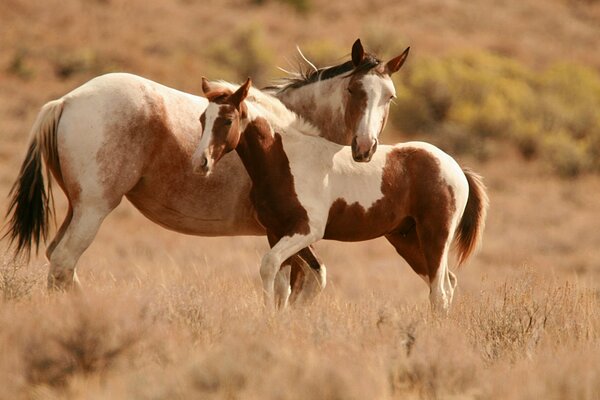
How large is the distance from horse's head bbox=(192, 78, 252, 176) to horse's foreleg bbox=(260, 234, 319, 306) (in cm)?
67

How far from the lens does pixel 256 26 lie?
29.6 m

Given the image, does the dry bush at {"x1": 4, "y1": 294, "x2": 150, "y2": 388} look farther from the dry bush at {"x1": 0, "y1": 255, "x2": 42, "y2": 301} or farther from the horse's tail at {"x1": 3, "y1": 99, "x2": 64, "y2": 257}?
the horse's tail at {"x1": 3, "y1": 99, "x2": 64, "y2": 257}

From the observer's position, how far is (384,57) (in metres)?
24.5

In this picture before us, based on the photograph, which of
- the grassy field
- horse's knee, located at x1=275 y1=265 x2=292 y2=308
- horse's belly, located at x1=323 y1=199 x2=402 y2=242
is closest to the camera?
the grassy field

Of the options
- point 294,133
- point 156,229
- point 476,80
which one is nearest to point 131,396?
point 294,133

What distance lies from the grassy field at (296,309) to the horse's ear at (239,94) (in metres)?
1.20

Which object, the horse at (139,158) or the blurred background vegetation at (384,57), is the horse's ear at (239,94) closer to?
the horse at (139,158)

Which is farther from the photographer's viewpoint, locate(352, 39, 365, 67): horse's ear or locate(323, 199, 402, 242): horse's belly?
locate(352, 39, 365, 67): horse's ear

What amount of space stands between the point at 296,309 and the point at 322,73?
1.92m

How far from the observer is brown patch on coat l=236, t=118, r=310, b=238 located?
6.33 m

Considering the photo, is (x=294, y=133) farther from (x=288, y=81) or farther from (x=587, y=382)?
(x=587, y=382)

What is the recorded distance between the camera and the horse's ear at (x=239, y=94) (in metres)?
6.13

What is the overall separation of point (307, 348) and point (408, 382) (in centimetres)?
53

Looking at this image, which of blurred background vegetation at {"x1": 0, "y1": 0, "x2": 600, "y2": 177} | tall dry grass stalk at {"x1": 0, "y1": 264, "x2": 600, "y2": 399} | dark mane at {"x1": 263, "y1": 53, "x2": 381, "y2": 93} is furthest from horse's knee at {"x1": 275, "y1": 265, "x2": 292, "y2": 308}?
blurred background vegetation at {"x1": 0, "y1": 0, "x2": 600, "y2": 177}
